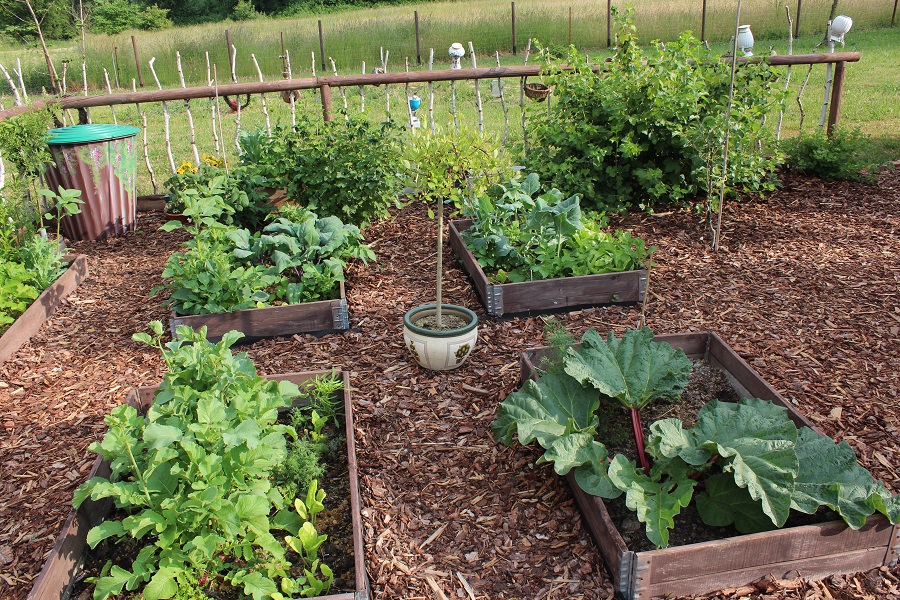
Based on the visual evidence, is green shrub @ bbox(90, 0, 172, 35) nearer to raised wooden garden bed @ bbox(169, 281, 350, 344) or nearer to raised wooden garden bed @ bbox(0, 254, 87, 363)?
raised wooden garden bed @ bbox(0, 254, 87, 363)

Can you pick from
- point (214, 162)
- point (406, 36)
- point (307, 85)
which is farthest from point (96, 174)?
point (406, 36)

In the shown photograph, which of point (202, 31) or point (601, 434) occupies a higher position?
point (202, 31)

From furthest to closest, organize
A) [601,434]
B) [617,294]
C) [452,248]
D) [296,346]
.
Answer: [452,248] → [617,294] → [296,346] → [601,434]

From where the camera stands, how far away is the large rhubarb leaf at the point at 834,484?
2492 mm

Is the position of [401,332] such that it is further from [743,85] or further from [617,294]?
[743,85]

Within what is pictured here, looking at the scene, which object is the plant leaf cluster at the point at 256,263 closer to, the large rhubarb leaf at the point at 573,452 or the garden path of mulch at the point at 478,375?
the garden path of mulch at the point at 478,375

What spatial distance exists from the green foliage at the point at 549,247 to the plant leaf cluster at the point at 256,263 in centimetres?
93

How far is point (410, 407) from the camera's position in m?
3.79

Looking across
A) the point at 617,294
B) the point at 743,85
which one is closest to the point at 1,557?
the point at 617,294

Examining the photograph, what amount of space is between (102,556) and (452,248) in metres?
3.71

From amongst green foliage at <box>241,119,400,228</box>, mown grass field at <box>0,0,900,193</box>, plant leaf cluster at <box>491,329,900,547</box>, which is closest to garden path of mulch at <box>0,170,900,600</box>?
plant leaf cluster at <box>491,329,900,547</box>

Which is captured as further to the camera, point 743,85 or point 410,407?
point 743,85

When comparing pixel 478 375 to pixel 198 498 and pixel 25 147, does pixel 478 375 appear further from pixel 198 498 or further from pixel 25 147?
pixel 25 147

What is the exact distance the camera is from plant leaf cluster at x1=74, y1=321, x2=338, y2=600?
2371 mm
